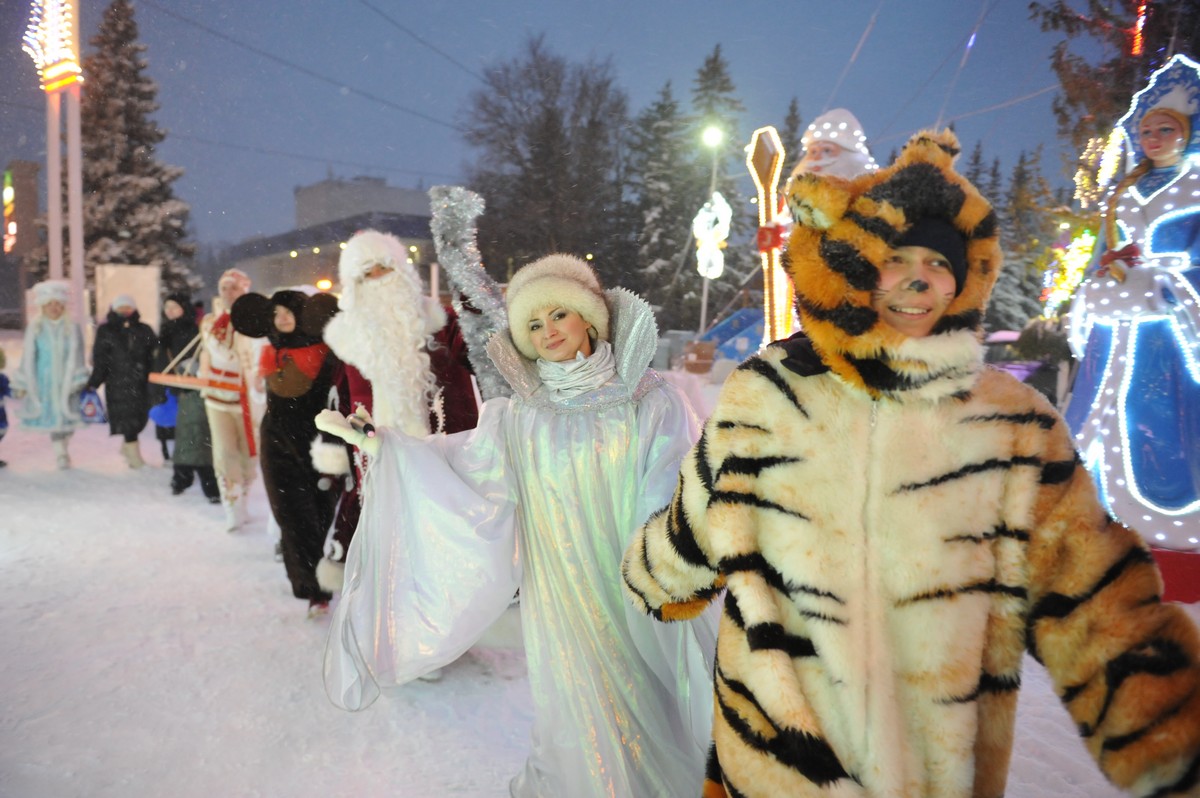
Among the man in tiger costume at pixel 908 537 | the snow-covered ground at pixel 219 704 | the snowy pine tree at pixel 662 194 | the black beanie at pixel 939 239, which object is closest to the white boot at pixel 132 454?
the snow-covered ground at pixel 219 704

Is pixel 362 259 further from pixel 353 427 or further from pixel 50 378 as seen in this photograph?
pixel 50 378

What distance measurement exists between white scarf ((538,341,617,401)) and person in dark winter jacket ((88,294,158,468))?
9.23 m

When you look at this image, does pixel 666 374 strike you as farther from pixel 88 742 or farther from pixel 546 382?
pixel 88 742

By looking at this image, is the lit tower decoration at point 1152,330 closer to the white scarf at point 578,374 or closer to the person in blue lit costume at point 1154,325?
the person in blue lit costume at point 1154,325

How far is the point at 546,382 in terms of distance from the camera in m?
3.24

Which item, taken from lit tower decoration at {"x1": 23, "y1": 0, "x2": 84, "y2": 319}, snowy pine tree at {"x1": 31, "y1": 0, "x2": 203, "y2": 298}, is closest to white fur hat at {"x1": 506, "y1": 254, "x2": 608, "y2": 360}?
lit tower decoration at {"x1": 23, "y1": 0, "x2": 84, "y2": 319}

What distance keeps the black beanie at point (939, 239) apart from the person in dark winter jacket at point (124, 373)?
36.0 feet

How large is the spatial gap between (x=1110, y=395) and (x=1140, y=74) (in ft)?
28.5

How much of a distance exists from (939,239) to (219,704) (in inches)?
160

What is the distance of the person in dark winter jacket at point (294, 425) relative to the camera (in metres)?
5.29

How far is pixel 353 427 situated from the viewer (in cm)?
330

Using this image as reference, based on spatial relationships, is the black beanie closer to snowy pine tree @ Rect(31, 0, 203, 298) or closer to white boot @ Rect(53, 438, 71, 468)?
white boot @ Rect(53, 438, 71, 468)

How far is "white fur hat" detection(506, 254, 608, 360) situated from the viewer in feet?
10.8

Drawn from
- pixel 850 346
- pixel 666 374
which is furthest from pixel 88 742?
pixel 850 346
